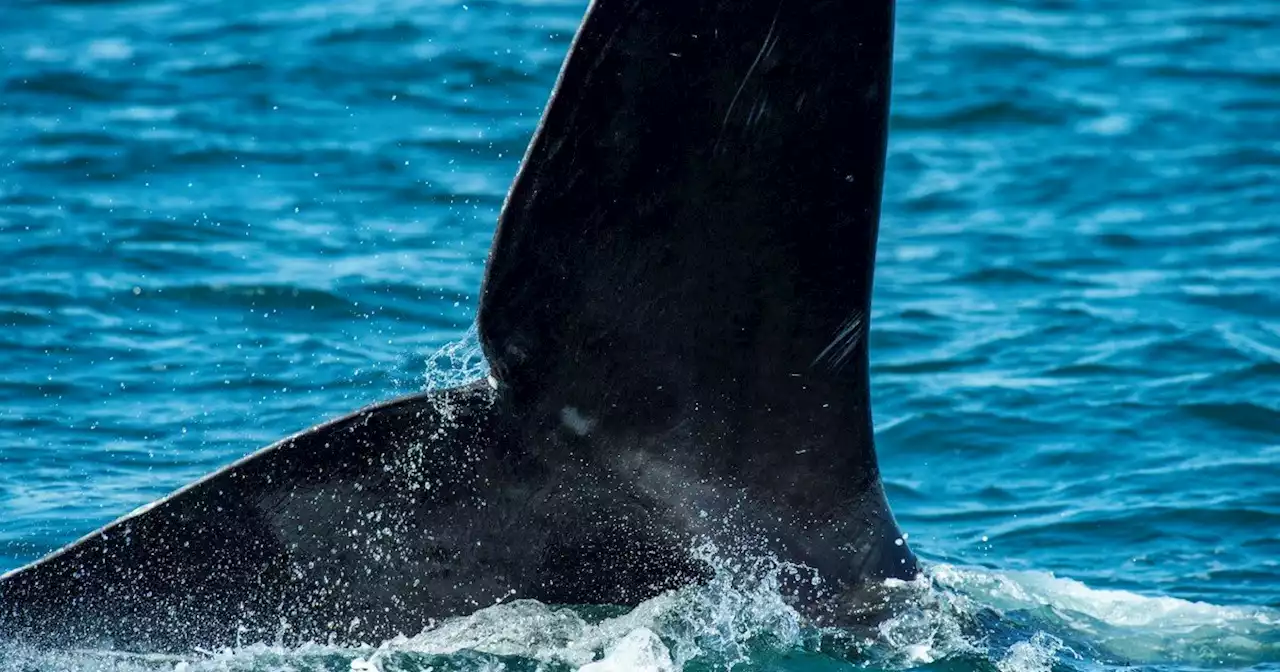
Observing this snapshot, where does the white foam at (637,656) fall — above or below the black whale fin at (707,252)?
below

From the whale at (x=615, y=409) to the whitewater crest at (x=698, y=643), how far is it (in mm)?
47

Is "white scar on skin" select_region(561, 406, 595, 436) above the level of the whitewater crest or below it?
above

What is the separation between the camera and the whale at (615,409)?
3.79 metres

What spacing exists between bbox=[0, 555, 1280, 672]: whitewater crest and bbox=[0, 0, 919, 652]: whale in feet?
0.15

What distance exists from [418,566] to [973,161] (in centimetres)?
978

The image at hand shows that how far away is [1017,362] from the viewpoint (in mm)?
10031

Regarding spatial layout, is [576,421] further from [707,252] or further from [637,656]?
[637,656]

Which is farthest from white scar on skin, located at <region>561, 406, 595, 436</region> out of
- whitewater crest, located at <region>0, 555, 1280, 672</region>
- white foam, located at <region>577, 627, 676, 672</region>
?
white foam, located at <region>577, 627, 676, 672</region>

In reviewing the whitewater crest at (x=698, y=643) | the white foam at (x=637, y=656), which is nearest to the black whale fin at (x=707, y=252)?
the whitewater crest at (x=698, y=643)

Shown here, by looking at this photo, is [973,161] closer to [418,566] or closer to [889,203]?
[889,203]

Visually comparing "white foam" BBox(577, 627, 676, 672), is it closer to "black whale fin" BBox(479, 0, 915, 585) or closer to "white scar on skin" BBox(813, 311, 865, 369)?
"black whale fin" BBox(479, 0, 915, 585)

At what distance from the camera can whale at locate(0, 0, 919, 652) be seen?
3.79 meters

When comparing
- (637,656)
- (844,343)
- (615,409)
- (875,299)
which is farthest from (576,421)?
(875,299)

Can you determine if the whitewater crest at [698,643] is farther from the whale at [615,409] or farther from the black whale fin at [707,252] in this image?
the black whale fin at [707,252]
